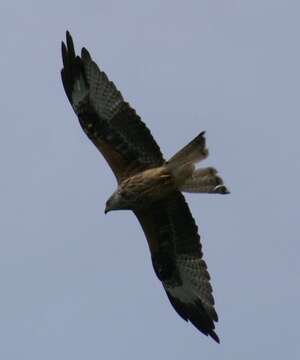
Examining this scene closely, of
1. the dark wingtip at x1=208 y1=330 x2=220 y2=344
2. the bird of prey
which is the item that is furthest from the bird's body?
the dark wingtip at x1=208 y1=330 x2=220 y2=344

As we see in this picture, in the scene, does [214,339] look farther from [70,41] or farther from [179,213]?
[70,41]

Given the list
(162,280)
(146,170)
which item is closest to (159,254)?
(162,280)

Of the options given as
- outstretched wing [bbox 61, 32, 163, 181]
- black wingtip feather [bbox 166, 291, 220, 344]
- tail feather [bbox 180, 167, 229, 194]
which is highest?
outstretched wing [bbox 61, 32, 163, 181]

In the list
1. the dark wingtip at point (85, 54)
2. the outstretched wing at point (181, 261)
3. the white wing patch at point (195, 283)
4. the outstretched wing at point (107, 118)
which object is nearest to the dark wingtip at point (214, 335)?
the outstretched wing at point (181, 261)

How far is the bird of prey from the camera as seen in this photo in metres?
13.1

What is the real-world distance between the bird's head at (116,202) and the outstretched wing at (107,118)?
212 mm

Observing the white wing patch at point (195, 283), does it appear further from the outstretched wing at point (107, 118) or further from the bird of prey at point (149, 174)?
the outstretched wing at point (107, 118)

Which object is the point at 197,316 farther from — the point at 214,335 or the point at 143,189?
the point at 143,189

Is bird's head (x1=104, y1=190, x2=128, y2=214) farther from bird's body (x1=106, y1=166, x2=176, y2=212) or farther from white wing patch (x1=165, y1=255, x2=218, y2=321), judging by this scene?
white wing patch (x1=165, y1=255, x2=218, y2=321)

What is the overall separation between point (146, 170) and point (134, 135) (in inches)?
16.3

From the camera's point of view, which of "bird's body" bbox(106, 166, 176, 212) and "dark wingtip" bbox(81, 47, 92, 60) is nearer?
"bird's body" bbox(106, 166, 176, 212)

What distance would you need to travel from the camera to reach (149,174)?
13227 millimetres

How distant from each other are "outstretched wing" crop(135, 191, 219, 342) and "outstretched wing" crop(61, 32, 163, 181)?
0.64 meters

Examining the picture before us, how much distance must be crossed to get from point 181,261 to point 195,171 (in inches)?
60.9
